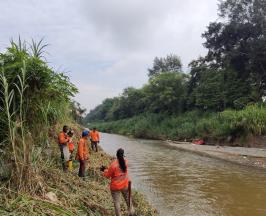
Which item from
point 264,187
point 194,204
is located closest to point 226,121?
point 264,187

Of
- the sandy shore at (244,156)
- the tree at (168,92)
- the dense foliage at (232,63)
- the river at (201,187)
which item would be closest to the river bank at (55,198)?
the river at (201,187)

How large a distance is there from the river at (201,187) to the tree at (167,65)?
61.2 metres

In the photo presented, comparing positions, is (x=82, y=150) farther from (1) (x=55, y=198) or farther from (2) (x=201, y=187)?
(2) (x=201, y=187)

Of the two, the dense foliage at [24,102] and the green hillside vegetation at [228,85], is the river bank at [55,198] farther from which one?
the green hillside vegetation at [228,85]

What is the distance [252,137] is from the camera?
2756 centimetres

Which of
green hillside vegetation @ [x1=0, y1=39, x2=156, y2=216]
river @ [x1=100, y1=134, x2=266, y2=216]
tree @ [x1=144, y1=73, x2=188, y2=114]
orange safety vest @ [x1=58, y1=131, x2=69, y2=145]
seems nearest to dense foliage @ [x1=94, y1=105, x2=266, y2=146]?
tree @ [x1=144, y1=73, x2=188, y2=114]

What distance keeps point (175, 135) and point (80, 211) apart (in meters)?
37.2

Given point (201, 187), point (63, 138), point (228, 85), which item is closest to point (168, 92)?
point (228, 85)

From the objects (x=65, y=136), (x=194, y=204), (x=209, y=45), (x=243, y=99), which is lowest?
(x=194, y=204)

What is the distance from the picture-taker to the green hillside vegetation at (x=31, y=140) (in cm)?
656

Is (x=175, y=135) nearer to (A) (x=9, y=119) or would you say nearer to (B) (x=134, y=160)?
(B) (x=134, y=160)

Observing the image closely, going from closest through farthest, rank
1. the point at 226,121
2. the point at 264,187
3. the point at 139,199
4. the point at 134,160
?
the point at 139,199 → the point at 264,187 → the point at 134,160 → the point at 226,121

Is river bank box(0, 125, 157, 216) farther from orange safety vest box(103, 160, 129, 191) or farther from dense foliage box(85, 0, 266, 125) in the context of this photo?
dense foliage box(85, 0, 266, 125)

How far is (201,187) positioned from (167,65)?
72.8m
